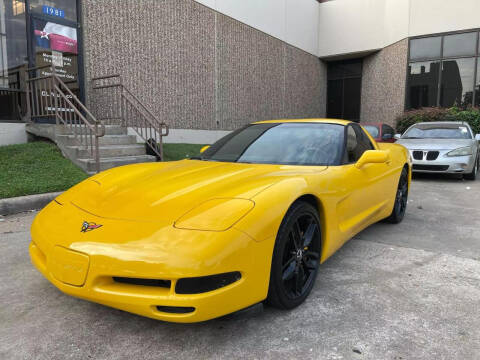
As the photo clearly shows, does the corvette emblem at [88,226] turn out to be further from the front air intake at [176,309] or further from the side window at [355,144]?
the side window at [355,144]

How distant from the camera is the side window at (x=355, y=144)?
323 centimetres

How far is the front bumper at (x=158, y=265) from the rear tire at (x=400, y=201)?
2.87 m

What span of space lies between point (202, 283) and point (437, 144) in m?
7.67

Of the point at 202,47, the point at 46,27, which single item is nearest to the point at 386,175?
the point at 46,27

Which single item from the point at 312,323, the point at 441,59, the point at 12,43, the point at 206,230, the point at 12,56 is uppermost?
the point at 441,59

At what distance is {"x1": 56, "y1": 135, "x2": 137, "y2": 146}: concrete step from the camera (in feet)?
22.8

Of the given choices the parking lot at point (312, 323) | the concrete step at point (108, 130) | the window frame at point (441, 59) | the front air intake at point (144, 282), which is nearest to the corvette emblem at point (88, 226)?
the front air intake at point (144, 282)

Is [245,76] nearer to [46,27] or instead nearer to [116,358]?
[46,27]

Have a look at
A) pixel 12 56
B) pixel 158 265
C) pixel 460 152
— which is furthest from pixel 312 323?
pixel 12 56

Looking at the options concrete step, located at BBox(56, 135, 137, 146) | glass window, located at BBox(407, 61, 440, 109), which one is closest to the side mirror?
concrete step, located at BBox(56, 135, 137, 146)

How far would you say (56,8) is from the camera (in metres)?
8.29

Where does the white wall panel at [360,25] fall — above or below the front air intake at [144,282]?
above

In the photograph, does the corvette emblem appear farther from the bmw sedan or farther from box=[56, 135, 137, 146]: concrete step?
the bmw sedan

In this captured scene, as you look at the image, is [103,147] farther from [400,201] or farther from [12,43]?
[400,201]
